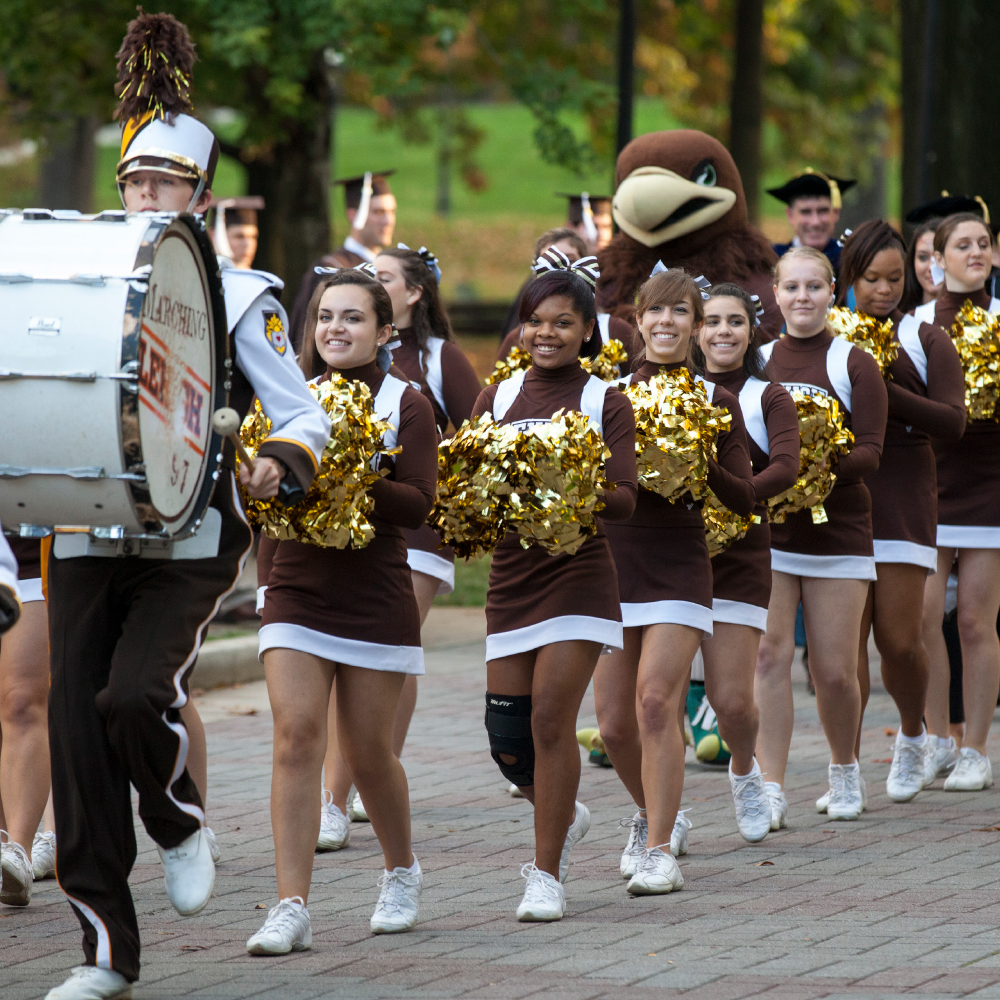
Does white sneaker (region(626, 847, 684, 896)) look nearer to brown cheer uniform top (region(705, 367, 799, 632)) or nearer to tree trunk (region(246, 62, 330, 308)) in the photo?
brown cheer uniform top (region(705, 367, 799, 632))

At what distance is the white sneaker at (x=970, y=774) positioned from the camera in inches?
281

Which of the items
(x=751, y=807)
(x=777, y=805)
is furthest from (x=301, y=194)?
(x=751, y=807)

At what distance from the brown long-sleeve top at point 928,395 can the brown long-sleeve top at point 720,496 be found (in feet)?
4.04

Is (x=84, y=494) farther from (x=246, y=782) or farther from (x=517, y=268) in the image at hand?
(x=517, y=268)

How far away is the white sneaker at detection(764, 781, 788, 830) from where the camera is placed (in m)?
6.46

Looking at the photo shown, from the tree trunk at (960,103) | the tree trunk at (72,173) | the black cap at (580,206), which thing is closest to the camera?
the black cap at (580,206)

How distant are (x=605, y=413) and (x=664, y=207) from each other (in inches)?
122

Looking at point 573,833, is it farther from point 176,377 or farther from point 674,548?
point 176,377

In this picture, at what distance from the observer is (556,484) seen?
510 cm

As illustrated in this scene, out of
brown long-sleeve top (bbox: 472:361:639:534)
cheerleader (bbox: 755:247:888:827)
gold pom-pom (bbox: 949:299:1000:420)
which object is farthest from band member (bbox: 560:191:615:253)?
brown long-sleeve top (bbox: 472:361:639:534)

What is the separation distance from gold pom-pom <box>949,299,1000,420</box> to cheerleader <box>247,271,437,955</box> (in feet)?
9.60

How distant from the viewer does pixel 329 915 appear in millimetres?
5367

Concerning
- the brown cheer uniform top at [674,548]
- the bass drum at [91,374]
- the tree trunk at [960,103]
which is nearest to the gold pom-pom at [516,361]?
the brown cheer uniform top at [674,548]

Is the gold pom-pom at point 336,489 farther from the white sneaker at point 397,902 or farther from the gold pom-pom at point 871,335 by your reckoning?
the gold pom-pom at point 871,335
